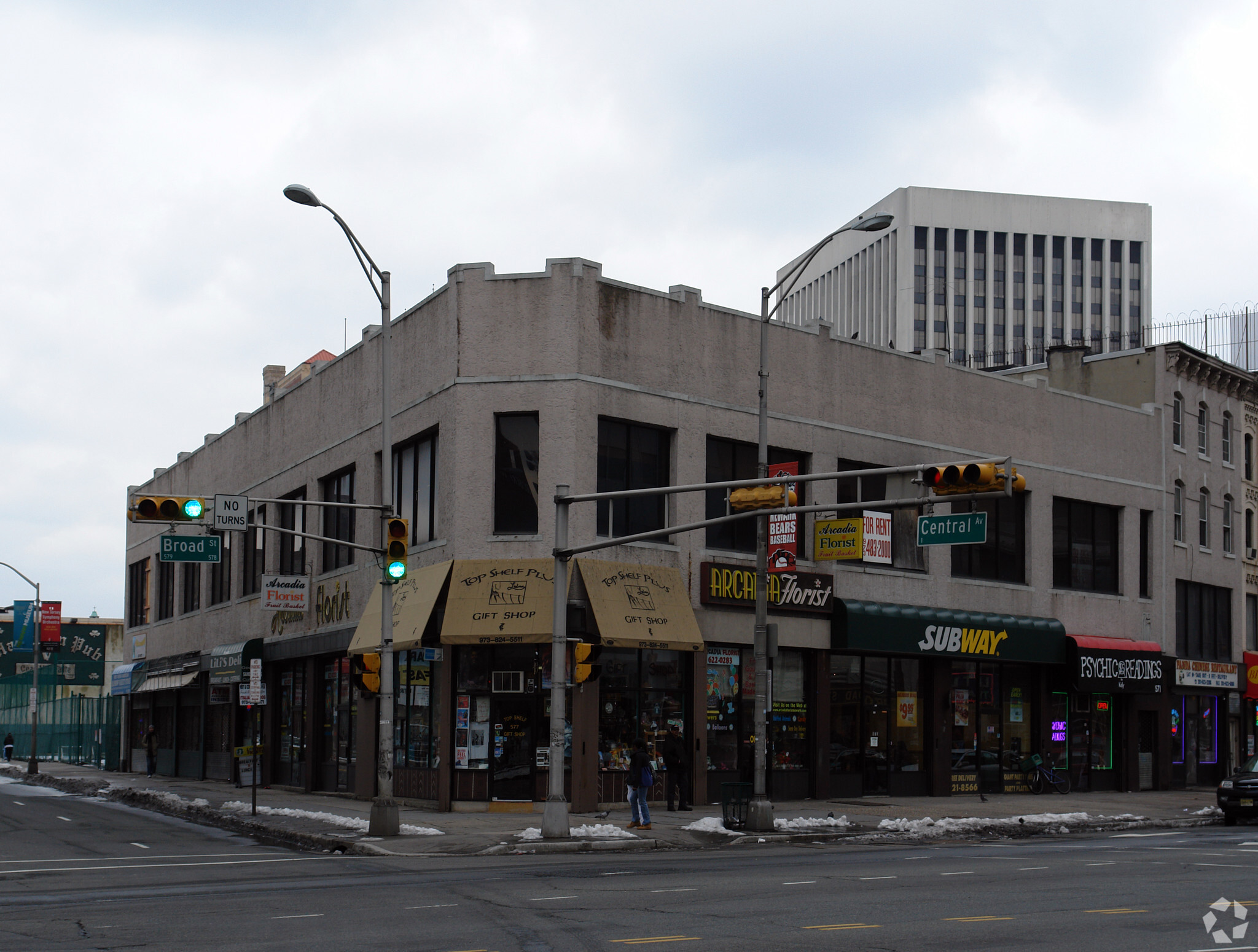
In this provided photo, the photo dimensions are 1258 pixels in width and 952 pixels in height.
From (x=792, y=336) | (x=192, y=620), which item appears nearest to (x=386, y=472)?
(x=792, y=336)

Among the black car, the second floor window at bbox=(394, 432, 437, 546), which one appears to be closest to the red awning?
the black car

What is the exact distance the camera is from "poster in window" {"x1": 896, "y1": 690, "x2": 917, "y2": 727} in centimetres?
3453

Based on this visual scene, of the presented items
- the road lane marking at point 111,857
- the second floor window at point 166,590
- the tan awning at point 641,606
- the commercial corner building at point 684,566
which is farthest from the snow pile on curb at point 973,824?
the second floor window at point 166,590

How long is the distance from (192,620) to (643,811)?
28264 mm

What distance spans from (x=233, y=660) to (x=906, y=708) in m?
19.7

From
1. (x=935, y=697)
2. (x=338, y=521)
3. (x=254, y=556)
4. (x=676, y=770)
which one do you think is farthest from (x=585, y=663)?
(x=254, y=556)

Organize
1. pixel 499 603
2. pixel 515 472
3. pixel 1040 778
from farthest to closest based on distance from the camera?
pixel 1040 778 → pixel 515 472 → pixel 499 603

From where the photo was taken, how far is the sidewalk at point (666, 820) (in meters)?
23.1

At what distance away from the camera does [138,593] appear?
5712 centimetres

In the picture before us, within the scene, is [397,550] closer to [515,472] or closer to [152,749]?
[515,472]

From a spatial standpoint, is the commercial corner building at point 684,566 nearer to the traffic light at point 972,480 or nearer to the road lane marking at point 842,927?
the traffic light at point 972,480

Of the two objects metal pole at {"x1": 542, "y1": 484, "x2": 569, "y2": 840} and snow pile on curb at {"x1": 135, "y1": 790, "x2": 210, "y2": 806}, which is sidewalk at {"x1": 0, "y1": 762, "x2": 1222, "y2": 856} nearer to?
snow pile on curb at {"x1": 135, "y1": 790, "x2": 210, "y2": 806}

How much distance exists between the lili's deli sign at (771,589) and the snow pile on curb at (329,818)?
8.61m

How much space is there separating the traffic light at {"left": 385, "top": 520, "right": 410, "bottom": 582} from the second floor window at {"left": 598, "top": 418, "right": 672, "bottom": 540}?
21.3ft
